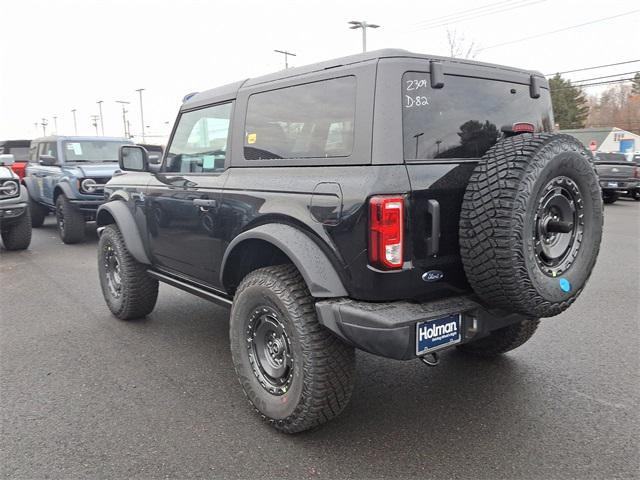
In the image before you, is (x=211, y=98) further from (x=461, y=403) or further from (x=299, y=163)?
(x=461, y=403)

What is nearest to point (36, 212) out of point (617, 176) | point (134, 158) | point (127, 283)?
point (127, 283)

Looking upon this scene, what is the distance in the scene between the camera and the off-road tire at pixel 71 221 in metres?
8.75

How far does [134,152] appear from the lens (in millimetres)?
4129

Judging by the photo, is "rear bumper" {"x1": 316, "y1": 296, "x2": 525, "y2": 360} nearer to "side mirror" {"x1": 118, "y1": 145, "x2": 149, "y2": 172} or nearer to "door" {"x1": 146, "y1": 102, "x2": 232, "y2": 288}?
"door" {"x1": 146, "y1": 102, "x2": 232, "y2": 288}

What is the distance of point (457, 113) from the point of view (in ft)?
8.71

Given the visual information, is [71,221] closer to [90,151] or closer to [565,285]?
[90,151]

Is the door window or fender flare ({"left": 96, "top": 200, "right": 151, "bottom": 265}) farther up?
the door window

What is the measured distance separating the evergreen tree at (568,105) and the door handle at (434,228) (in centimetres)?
5546

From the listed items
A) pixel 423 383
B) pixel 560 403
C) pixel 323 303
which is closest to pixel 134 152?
pixel 323 303

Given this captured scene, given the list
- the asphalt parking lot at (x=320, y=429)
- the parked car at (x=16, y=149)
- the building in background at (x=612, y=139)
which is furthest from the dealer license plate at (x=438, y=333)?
the building in background at (x=612, y=139)

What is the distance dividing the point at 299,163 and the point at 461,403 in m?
1.81

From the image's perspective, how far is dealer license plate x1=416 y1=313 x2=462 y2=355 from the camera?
234 cm

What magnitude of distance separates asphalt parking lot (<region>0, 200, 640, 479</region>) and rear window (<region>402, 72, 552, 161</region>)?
Result: 1.56 metres

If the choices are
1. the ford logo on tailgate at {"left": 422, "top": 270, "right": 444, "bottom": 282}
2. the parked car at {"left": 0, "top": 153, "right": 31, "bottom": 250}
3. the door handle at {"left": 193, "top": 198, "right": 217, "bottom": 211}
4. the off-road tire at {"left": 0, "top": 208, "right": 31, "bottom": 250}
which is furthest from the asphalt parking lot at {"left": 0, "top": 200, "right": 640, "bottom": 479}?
the off-road tire at {"left": 0, "top": 208, "right": 31, "bottom": 250}
